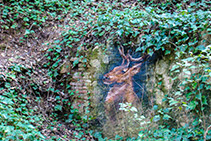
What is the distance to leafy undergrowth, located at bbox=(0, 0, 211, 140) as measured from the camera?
242 cm

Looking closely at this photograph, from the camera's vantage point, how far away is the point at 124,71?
306 cm

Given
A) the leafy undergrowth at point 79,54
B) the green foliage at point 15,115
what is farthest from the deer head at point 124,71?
the green foliage at point 15,115

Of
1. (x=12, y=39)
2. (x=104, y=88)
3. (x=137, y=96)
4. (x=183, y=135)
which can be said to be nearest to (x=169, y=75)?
(x=137, y=96)

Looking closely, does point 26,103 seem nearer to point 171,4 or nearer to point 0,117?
point 0,117

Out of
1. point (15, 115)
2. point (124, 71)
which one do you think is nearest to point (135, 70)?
point (124, 71)

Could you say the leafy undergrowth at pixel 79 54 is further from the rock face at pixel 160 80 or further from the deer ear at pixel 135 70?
the deer ear at pixel 135 70

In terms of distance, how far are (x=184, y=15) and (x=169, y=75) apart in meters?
1.02

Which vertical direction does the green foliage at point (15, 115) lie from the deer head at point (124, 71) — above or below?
below

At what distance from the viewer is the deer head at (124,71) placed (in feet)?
9.95

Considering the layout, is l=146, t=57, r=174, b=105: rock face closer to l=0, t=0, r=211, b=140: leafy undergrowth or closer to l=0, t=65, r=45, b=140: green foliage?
l=0, t=0, r=211, b=140: leafy undergrowth

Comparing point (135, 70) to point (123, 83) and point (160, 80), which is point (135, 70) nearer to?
point (123, 83)

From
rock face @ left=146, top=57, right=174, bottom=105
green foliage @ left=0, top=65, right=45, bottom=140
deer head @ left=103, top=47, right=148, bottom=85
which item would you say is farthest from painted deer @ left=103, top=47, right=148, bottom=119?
green foliage @ left=0, top=65, right=45, bottom=140

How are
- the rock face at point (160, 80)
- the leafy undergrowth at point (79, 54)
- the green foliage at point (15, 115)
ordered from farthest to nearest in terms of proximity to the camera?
the rock face at point (160, 80)
the leafy undergrowth at point (79, 54)
the green foliage at point (15, 115)

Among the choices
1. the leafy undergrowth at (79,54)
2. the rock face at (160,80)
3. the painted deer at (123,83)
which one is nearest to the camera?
the leafy undergrowth at (79,54)
